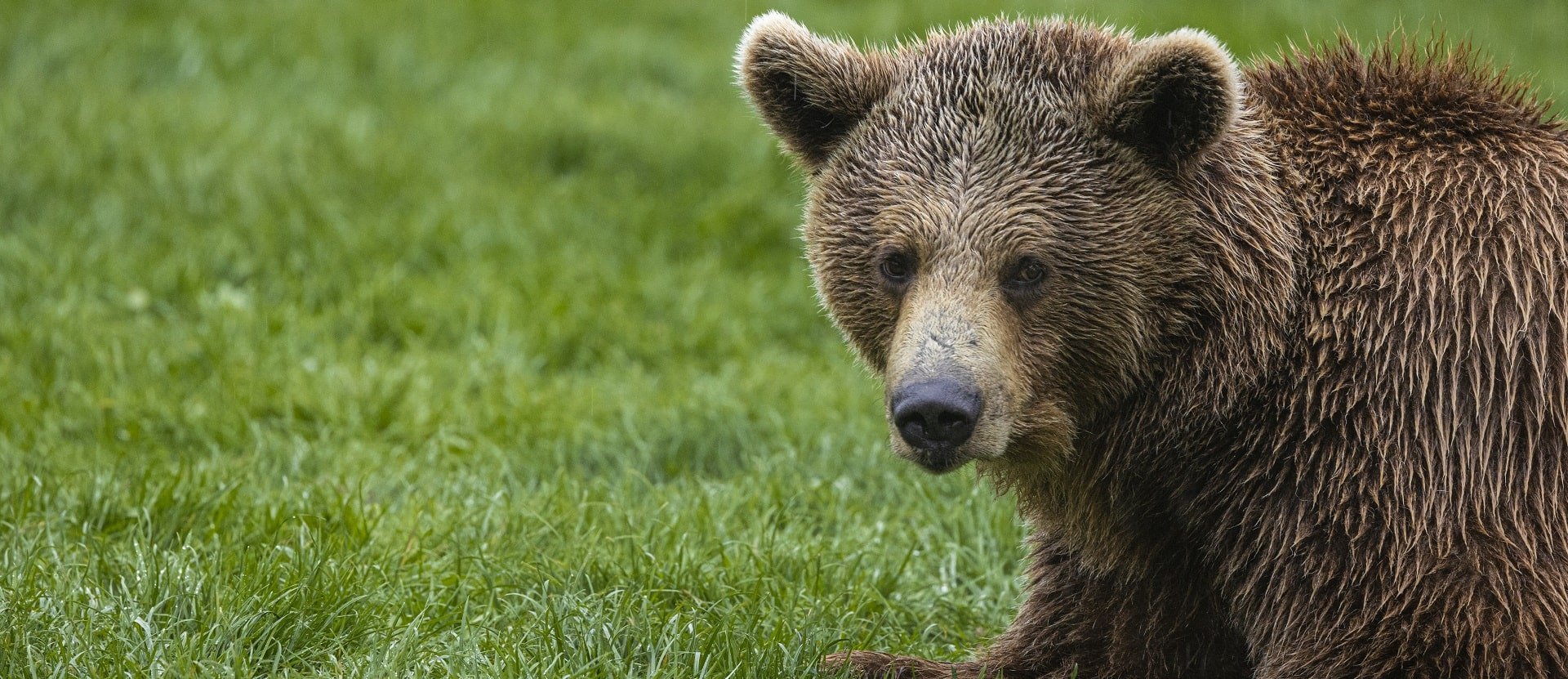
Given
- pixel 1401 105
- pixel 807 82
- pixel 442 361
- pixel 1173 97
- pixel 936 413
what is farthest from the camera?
pixel 442 361

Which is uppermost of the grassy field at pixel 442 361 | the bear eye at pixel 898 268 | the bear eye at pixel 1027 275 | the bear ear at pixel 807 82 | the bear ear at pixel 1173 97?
the bear ear at pixel 1173 97

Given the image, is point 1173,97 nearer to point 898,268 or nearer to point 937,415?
point 898,268

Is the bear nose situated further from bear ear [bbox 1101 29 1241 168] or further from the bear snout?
bear ear [bbox 1101 29 1241 168]

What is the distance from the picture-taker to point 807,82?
4242 mm

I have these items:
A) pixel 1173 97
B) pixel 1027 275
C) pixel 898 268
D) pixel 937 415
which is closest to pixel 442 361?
pixel 898 268

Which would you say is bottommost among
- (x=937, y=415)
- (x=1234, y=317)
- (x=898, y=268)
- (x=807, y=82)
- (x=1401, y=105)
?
(x=937, y=415)

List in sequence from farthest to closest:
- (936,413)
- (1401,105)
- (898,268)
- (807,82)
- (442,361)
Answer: (442,361) < (807,82) < (1401,105) < (898,268) < (936,413)

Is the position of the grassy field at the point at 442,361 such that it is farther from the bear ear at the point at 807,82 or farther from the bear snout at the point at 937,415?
the bear ear at the point at 807,82

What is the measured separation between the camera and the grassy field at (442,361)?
4.35 metres

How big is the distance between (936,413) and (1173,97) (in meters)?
0.95

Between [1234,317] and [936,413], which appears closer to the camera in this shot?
[936,413]

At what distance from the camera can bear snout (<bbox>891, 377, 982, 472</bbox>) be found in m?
3.60

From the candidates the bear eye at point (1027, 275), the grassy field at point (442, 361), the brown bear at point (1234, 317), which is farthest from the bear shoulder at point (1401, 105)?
the grassy field at point (442, 361)

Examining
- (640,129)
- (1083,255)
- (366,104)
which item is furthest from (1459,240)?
(366,104)
